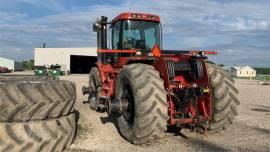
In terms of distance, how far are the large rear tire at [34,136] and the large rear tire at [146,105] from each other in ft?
4.55

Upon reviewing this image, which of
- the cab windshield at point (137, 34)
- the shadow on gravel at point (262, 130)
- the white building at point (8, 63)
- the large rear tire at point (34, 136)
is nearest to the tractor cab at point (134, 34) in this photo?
the cab windshield at point (137, 34)

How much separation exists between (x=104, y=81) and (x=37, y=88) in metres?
5.12

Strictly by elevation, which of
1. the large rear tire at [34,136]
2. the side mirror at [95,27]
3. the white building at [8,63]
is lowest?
the large rear tire at [34,136]

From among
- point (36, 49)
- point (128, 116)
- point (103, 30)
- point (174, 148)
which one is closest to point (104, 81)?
point (103, 30)

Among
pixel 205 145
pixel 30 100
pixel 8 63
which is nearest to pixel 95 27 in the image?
pixel 205 145

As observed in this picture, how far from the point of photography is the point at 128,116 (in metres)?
8.26

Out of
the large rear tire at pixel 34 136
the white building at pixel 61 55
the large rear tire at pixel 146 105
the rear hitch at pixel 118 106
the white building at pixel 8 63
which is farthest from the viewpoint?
the white building at pixel 8 63

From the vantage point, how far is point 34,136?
6258 millimetres

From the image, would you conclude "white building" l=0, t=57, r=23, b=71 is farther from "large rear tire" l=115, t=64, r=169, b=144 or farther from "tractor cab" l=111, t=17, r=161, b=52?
"large rear tire" l=115, t=64, r=169, b=144

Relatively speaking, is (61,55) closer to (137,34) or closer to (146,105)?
(137,34)

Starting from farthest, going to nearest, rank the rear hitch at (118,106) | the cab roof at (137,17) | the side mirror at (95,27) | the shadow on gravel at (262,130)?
the side mirror at (95,27), the cab roof at (137,17), the shadow on gravel at (262,130), the rear hitch at (118,106)

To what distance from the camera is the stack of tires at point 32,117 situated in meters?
6.12

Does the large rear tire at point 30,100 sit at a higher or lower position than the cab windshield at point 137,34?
lower

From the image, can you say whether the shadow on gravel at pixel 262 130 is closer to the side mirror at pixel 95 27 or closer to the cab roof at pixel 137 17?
the cab roof at pixel 137 17
